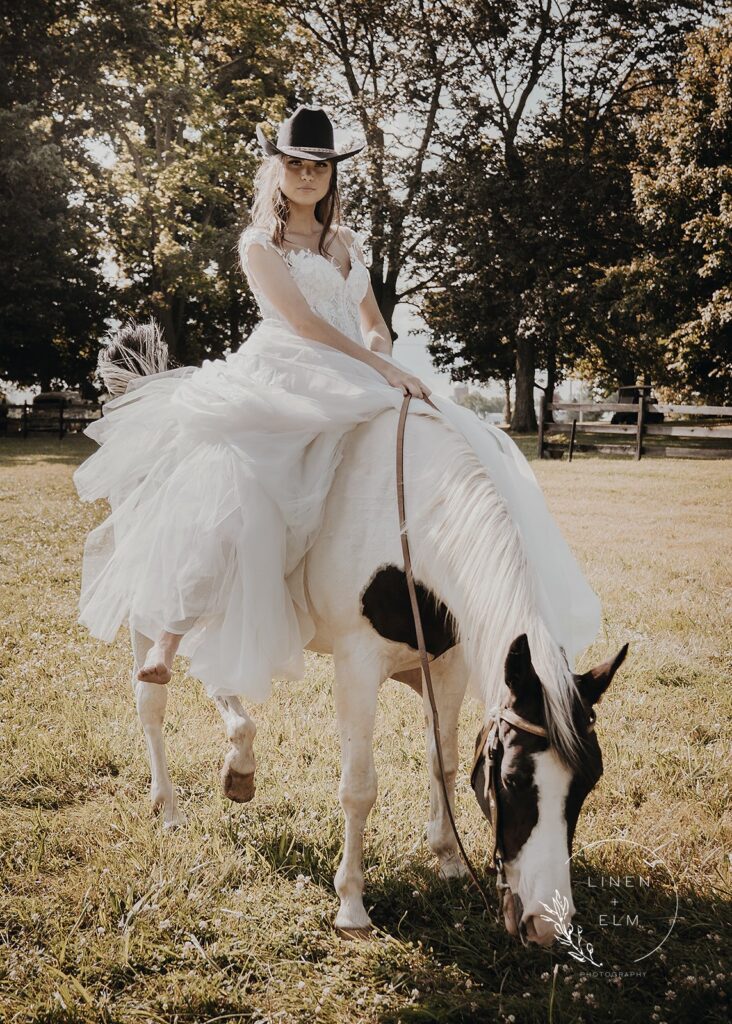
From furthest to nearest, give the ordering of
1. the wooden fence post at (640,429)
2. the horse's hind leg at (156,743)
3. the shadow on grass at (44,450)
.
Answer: the shadow on grass at (44,450)
the wooden fence post at (640,429)
the horse's hind leg at (156,743)

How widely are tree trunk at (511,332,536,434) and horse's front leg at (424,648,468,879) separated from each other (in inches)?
1000

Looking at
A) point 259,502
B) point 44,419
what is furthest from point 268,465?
point 44,419

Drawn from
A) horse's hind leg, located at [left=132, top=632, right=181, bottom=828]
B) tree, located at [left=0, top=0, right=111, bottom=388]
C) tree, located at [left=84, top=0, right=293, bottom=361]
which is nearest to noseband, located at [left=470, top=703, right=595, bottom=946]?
horse's hind leg, located at [left=132, top=632, right=181, bottom=828]

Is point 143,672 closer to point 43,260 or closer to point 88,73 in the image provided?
point 88,73

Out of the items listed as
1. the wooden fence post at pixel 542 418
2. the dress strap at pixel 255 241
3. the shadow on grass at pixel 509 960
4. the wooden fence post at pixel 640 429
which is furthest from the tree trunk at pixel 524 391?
the shadow on grass at pixel 509 960

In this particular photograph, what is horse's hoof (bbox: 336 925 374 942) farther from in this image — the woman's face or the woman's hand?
the woman's face

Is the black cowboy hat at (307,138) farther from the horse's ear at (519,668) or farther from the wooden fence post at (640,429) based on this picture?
the wooden fence post at (640,429)

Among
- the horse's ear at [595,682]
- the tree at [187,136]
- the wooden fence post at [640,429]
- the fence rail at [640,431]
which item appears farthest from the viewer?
the tree at [187,136]

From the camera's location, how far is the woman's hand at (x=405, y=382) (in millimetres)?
3154

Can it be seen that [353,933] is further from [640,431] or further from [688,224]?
[688,224]

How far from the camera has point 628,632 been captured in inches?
242

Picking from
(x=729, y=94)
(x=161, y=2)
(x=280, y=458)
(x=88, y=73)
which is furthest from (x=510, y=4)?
(x=280, y=458)

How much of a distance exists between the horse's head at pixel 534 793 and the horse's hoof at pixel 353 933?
831mm

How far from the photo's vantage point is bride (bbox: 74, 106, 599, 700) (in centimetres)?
294
